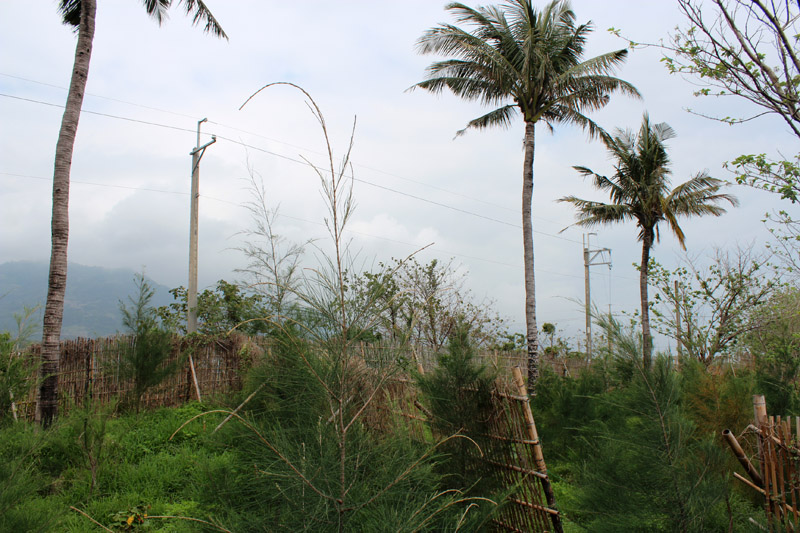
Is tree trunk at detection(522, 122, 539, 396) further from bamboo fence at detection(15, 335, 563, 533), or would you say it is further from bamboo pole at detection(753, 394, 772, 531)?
bamboo pole at detection(753, 394, 772, 531)

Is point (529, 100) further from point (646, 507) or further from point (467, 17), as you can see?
point (646, 507)

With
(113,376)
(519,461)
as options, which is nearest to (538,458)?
(519,461)

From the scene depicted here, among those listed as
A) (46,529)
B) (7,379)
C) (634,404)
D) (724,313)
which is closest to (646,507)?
(634,404)

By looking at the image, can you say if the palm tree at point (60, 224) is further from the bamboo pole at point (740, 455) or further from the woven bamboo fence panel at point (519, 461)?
the bamboo pole at point (740, 455)

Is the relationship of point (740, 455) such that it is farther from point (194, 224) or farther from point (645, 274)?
point (645, 274)

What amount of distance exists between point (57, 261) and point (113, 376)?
3.10 metres

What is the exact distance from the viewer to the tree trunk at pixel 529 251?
36.4 feet

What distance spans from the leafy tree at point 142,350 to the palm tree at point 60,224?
1.73 metres

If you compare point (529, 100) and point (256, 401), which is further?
point (529, 100)

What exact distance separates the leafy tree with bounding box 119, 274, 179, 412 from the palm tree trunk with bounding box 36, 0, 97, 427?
5.71ft

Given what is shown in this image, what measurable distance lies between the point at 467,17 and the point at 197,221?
8031 mm

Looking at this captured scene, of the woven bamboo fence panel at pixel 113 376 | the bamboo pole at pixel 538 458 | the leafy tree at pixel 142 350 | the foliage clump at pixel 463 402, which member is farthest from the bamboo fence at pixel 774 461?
the leafy tree at pixel 142 350

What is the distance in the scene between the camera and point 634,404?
298 centimetres

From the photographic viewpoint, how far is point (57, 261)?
6.66 meters
